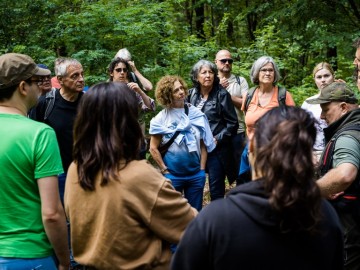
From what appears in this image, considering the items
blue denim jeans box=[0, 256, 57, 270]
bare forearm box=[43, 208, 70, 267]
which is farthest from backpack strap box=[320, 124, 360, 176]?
blue denim jeans box=[0, 256, 57, 270]

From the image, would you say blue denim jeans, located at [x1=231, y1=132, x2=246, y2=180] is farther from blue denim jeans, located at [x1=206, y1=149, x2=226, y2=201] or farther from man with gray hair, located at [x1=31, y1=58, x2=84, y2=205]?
man with gray hair, located at [x1=31, y1=58, x2=84, y2=205]

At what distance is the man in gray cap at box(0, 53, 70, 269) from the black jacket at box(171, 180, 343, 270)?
1.02 meters

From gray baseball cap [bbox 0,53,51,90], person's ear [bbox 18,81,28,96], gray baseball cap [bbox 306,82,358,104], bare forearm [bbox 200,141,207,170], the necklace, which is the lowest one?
bare forearm [bbox 200,141,207,170]

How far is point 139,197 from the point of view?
194 centimetres

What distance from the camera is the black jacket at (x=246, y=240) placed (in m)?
1.58

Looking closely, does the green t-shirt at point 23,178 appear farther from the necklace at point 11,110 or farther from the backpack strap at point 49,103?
the backpack strap at point 49,103

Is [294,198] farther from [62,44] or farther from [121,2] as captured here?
[121,2]

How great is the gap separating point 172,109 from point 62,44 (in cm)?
558

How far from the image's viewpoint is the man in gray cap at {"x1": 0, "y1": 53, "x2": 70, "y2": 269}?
Answer: 2301mm

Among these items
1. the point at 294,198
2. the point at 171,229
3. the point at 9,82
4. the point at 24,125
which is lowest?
the point at 171,229

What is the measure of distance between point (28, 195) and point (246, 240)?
1.39m

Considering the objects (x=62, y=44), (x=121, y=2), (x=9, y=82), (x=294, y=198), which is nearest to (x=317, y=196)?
(x=294, y=198)

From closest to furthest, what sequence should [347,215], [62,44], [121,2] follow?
[347,215], [62,44], [121,2]

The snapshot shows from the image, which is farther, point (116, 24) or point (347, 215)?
point (116, 24)
